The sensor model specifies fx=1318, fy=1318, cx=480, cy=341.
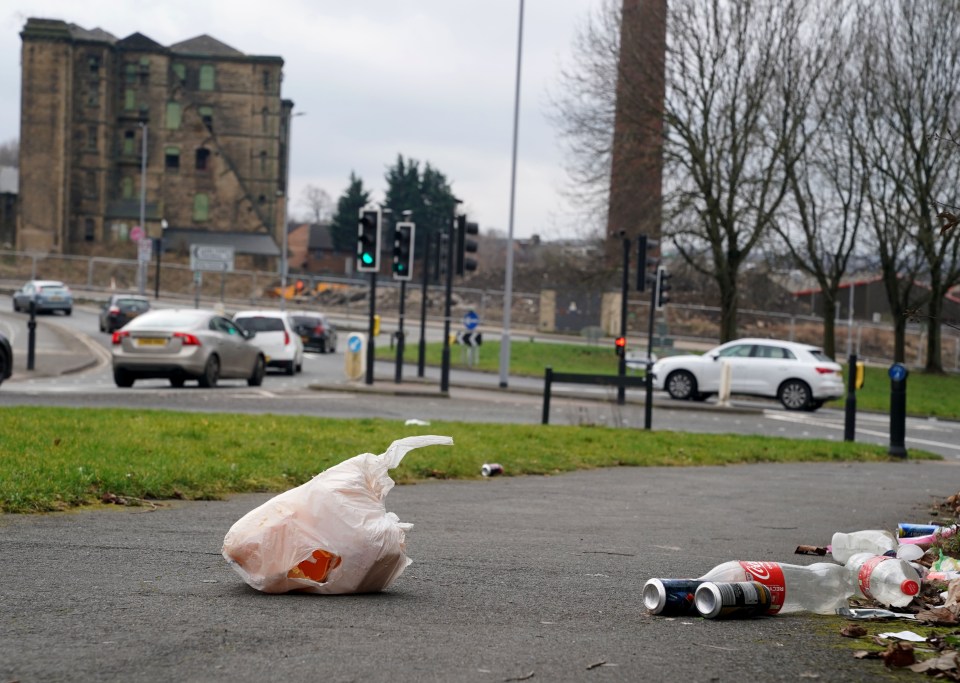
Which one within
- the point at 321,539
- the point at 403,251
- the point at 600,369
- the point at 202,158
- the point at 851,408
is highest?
the point at 202,158

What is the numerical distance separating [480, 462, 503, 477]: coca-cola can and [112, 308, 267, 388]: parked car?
11869mm

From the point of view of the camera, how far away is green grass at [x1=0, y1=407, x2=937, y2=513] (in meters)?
9.35

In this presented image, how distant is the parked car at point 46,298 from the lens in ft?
198

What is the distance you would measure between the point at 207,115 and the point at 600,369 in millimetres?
68020

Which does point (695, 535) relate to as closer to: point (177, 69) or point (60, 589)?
point (60, 589)

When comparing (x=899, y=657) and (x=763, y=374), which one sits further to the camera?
(x=763, y=374)

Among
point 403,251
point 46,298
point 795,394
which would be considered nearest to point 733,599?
point 403,251

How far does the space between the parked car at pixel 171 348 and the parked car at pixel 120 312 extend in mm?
26407

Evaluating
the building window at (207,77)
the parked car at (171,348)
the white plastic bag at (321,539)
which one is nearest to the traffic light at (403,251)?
the parked car at (171,348)

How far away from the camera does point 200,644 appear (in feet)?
15.2

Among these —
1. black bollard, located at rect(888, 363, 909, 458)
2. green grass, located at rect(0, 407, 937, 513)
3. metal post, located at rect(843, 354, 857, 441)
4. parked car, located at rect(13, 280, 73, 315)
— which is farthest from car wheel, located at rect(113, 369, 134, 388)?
parked car, located at rect(13, 280, 73, 315)

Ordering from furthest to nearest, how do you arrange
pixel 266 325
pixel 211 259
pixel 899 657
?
pixel 211 259 → pixel 266 325 → pixel 899 657

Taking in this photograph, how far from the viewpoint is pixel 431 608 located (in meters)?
5.60

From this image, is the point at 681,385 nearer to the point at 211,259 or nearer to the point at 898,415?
the point at 898,415
